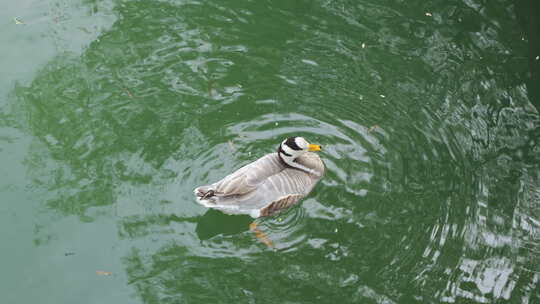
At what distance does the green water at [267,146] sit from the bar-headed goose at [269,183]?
156 millimetres

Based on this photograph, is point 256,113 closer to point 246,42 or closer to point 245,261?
point 246,42

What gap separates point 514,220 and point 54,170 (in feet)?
15.9

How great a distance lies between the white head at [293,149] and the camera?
6023 mm

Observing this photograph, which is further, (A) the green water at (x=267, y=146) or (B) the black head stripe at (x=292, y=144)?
(B) the black head stripe at (x=292, y=144)

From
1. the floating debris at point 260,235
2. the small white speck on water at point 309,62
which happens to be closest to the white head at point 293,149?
the floating debris at point 260,235

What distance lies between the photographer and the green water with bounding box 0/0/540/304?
17.7ft

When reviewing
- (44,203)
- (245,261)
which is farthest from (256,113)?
(44,203)

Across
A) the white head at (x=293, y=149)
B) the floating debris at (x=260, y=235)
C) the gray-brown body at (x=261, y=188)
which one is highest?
the white head at (x=293, y=149)

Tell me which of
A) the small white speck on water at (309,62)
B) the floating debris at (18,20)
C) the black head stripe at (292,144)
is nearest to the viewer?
the black head stripe at (292,144)

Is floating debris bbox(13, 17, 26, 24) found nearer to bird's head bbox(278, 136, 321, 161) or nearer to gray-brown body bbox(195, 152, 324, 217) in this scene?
gray-brown body bbox(195, 152, 324, 217)

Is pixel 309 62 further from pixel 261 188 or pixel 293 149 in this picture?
pixel 261 188

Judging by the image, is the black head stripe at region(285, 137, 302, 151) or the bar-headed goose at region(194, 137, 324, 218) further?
the black head stripe at region(285, 137, 302, 151)

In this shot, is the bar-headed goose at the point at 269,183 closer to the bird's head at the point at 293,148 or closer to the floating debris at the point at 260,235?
the bird's head at the point at 293,148

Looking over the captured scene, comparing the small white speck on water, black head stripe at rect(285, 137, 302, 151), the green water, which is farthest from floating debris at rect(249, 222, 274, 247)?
the small white speck on water
